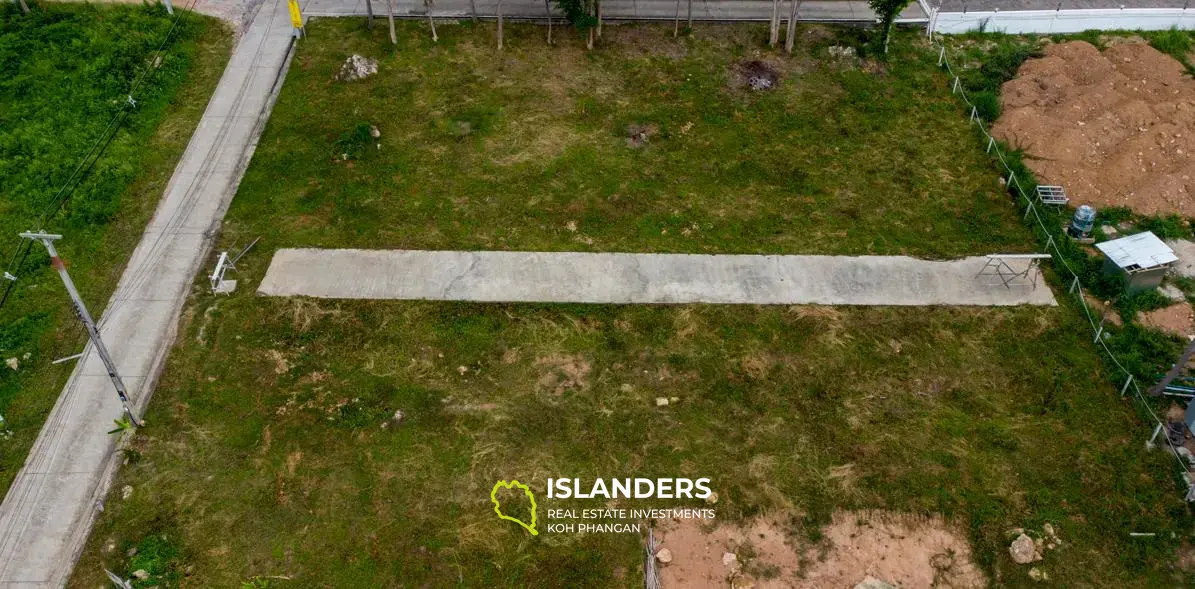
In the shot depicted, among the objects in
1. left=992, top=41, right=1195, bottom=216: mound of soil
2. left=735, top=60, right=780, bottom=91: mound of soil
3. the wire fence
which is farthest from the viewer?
left=735, top=60, right=780, bottom=91: mound of soil

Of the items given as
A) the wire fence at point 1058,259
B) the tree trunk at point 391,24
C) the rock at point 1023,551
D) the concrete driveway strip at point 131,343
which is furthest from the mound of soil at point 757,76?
the rock at point 1023,551

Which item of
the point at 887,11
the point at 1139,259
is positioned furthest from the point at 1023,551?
the point at 887,11

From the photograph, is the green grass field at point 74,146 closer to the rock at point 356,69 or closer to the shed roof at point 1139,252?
the rock at point 356,69

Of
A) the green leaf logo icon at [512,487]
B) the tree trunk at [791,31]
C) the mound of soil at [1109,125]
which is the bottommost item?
the green leaf logo icon at [512,487]

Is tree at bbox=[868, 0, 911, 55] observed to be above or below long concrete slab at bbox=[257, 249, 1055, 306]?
above

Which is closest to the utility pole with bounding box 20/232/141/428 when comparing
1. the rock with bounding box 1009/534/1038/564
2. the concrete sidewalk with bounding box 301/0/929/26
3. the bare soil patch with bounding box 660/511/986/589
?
the bare soil patch with bounding box 660/511/986/589

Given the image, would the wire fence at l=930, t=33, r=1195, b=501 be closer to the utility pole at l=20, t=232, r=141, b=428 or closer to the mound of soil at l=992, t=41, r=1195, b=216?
the mound of soil at l=992, t=41, r=1195, b=216
